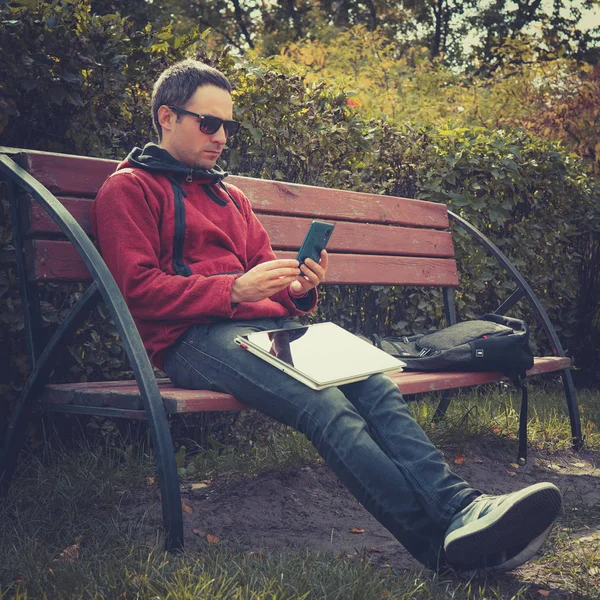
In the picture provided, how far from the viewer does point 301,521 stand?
3023 mm

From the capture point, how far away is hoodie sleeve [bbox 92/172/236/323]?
257 centimetres

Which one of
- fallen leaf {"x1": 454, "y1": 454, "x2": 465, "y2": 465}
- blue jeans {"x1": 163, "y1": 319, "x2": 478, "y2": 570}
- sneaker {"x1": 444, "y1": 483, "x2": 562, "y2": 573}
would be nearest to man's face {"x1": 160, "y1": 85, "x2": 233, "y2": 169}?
blue jeans {"x1": 163, "y1": 319, "x2": 478, "y2": 570}

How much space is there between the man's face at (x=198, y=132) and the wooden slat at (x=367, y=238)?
0.38m

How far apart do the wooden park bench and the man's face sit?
0.87 ft

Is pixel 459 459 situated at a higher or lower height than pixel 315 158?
lower

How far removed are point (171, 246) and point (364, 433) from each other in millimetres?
953

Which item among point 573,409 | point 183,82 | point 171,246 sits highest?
point 183,82

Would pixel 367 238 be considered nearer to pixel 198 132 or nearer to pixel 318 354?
pixel 198 132

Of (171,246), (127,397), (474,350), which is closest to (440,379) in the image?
(474,350)

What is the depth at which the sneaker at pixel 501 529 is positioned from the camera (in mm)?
2102

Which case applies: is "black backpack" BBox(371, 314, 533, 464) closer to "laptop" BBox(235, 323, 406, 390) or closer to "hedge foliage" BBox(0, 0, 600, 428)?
"laptop" BBox(235, 323, 406, 390)

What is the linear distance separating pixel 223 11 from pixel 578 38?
10590 mm

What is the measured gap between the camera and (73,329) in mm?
2553

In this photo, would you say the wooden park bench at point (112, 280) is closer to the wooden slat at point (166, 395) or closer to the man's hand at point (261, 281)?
the wooden slat at point (166, 395)
